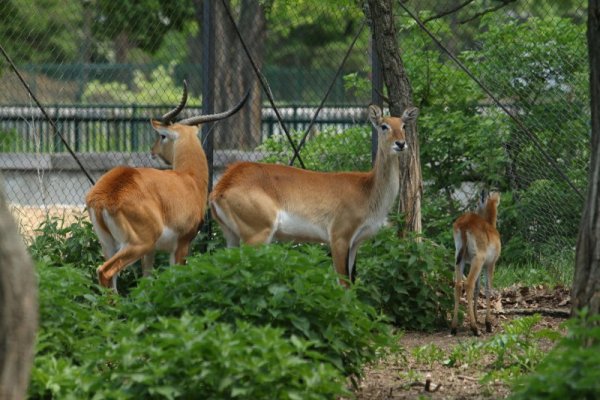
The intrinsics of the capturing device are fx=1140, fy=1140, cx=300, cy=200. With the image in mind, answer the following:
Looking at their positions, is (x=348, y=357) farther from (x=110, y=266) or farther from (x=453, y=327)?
(x=110, y=266)

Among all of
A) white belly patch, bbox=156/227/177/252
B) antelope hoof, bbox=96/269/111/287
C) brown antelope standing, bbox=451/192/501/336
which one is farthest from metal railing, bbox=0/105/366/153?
antelope hoof, bbox=96/269/111/287

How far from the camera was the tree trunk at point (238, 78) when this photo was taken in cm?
1554

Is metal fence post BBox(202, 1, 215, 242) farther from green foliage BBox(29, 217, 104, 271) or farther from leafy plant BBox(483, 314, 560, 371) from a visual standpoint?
leafy plant BBox(483, 314, 560, 371)

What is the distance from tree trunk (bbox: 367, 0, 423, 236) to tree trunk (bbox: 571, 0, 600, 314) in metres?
3.67

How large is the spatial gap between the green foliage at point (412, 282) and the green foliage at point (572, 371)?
11.8ft

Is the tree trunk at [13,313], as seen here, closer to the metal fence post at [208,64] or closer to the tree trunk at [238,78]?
the metal fence post at [208,64]

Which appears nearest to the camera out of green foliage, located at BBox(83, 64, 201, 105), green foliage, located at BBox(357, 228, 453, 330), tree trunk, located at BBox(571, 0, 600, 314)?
tree trunk, located at BBox(571, 0, 600, 314)

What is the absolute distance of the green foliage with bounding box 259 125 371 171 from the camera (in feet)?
41.4

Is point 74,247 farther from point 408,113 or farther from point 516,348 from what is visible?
point 516,348

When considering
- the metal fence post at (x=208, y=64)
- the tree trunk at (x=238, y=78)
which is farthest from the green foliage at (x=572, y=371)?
the tree trunk at (x=238, y=78)

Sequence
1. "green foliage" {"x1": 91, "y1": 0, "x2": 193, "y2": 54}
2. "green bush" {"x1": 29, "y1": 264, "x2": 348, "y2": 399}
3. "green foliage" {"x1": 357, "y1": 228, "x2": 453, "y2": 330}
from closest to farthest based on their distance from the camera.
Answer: "green bush" {"x1": 29, "y1": 264, "x2": 348, "y2": 399} < "green foliage" {"x1": 357, "y1": 228, "x2": 453, "y2": 330} < "green foliage" {"x1": 91, "y1": 0, "x2": 193, "y2": 54}

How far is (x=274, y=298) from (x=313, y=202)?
12.0ft

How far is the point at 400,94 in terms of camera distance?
9656mm

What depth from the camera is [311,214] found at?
959cm
